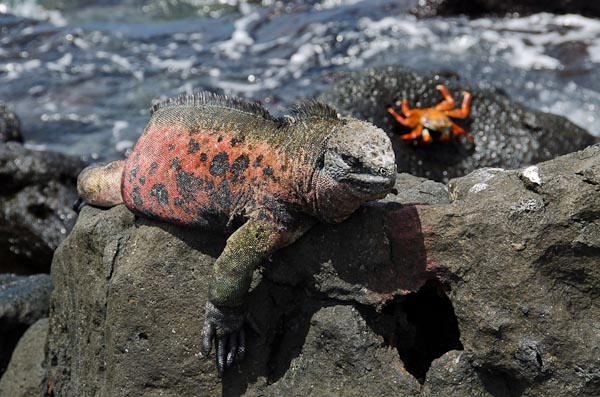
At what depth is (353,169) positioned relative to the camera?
3.49 meters

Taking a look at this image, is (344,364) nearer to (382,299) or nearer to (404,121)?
(382,299)

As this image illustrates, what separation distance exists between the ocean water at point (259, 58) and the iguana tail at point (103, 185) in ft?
17.0

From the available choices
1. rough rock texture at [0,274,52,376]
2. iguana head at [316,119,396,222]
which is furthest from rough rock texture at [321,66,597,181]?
iguana head at [316,119,396,222]

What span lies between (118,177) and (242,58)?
28.9ft

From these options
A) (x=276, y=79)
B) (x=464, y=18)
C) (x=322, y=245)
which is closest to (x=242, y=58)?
(x=276, y=79)

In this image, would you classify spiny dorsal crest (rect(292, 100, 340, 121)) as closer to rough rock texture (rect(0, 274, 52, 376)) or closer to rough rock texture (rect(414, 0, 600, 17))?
rough rock texture (rect(0, 274, 52, 376))

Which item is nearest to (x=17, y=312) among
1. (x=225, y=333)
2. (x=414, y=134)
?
(x=225, y=333)

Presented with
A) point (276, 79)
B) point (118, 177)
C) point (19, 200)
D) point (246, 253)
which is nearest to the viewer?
point (246, 253)

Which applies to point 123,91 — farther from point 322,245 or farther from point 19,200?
point 322,245

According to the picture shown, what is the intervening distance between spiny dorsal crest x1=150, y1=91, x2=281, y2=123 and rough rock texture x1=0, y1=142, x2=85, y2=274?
3850 millimetres

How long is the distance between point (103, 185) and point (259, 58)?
28.3ft

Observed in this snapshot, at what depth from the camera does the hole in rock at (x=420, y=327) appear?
3.90 meters

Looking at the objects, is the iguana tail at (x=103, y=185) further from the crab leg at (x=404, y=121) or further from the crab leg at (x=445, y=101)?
the crab leg at (x=445, y=101)

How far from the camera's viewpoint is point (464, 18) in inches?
557
